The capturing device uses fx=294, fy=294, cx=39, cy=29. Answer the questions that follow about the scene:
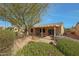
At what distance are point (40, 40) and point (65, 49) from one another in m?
0.27

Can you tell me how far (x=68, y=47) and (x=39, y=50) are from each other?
0.97 ft

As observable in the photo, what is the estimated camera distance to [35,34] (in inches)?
118

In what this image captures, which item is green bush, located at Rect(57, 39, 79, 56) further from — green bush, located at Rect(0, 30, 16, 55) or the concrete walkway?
green bush, located at Rect(0, 30, 16, 55)

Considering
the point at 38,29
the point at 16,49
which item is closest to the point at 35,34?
the point at 38,29

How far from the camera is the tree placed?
3012 mm

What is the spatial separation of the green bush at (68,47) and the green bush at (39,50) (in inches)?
2.0

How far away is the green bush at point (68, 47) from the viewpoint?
298 cm

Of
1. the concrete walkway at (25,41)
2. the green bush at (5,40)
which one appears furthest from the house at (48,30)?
the green bush at (5,40)

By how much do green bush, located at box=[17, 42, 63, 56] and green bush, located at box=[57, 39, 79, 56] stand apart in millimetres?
51

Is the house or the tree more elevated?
the tree

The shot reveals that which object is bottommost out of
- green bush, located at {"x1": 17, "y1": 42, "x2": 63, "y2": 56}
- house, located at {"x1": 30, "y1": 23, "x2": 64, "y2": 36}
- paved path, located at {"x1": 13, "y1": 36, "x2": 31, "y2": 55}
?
green bush, located at {"x1": 17, "y1": 42, "x2": 63, "y2": 56}

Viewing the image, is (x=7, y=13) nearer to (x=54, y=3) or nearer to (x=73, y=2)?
(x=54, y=3)

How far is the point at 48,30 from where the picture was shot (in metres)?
2.98

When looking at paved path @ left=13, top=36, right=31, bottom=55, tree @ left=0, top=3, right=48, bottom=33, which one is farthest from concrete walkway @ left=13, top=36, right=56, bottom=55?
tree @ left=0, top=3, right=48, bottom=33
